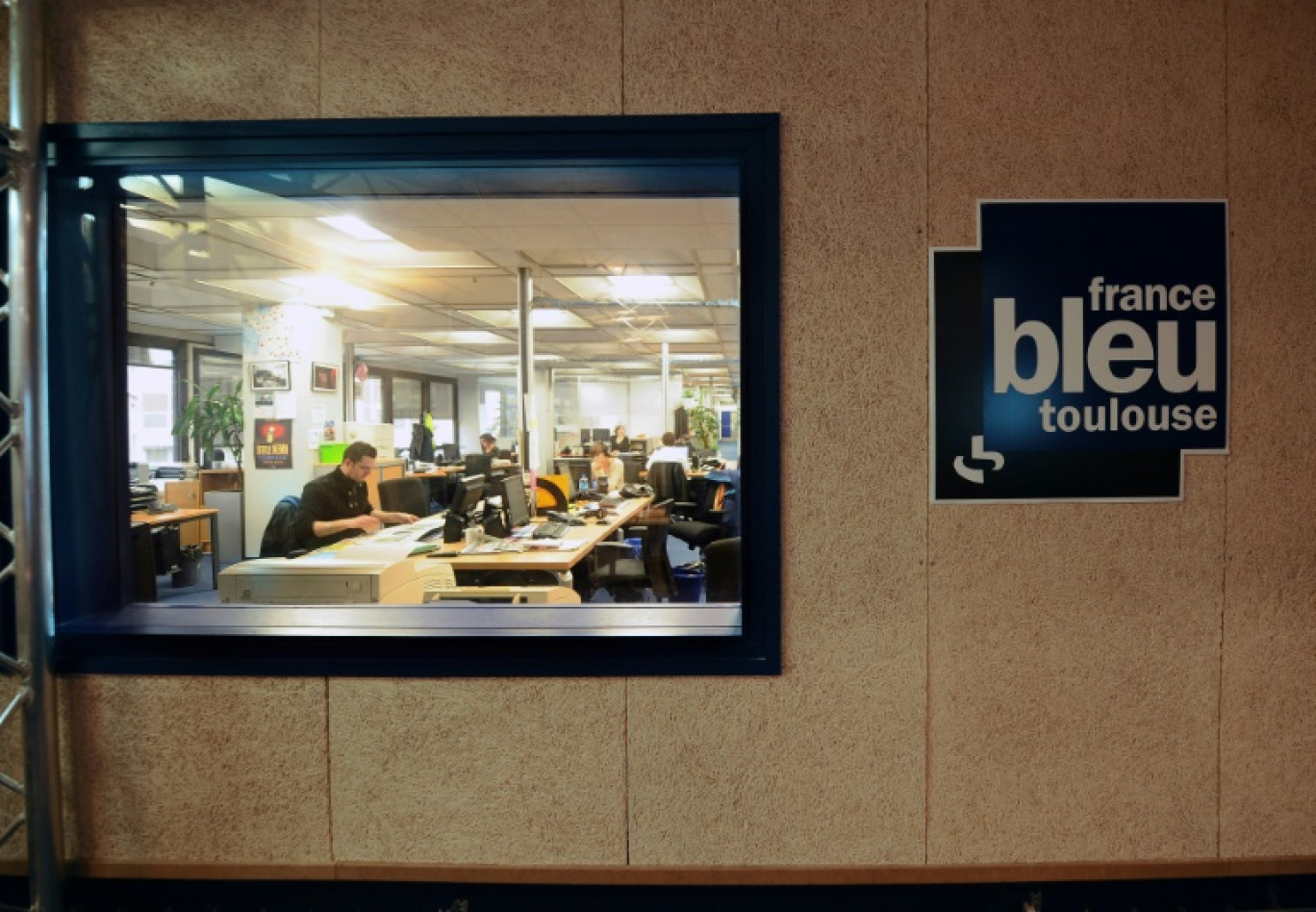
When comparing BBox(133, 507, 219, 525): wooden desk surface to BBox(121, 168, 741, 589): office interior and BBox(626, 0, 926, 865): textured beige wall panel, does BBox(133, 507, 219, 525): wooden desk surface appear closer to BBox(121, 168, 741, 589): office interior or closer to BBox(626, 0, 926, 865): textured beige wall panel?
BBox(121, 168, 741, 589): office interior

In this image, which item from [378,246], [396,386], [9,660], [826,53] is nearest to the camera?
[9,660]

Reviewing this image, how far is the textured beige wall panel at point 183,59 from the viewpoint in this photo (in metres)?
2.05

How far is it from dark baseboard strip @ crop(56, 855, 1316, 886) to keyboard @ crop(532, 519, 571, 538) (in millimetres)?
2807

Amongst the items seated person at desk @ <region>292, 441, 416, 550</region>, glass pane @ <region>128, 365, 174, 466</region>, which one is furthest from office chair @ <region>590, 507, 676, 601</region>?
glass pane @ <region>128, 365, 174, 466</region>

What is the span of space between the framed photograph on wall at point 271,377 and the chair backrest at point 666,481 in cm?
432

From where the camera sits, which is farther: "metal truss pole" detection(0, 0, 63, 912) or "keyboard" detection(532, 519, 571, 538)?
"keyboard" detection(532, 519, 571, 538)

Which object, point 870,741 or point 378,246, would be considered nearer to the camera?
point 870,741

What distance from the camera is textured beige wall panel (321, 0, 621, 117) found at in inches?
79.7

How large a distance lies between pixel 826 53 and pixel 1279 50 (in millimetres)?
1337

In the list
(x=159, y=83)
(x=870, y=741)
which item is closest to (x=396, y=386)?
(x=159, y=83)

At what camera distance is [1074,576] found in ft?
6.70

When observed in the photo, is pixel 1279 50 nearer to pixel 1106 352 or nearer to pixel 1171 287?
pixel 1171 287

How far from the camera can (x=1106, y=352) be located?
2.02m

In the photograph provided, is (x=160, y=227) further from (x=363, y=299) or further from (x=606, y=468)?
(x=606, y=468)
